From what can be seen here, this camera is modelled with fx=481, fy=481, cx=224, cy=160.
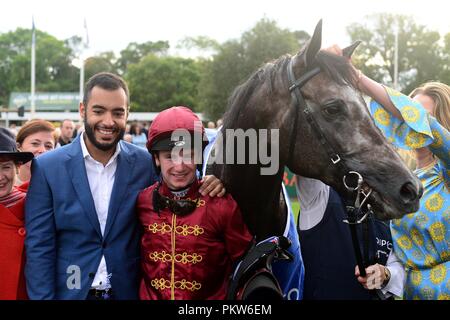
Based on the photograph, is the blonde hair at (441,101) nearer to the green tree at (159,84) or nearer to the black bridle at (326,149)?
the black bridle at (326,149)

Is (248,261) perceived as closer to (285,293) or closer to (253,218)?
(253,218)

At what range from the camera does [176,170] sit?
243 cm

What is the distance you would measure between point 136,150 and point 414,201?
1.50 metres

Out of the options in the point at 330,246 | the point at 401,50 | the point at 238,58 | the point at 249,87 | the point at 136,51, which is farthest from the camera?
the point at 136,51

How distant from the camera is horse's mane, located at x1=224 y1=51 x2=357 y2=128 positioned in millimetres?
2430

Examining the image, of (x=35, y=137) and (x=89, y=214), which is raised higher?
(x=35, y=137)

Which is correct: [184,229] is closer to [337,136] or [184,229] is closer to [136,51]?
[337,136]

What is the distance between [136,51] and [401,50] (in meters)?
42.3

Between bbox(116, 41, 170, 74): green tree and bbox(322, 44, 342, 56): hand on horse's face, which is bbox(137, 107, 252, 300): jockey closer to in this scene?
bbox(322, 44, 342, 56): hand on horse's face

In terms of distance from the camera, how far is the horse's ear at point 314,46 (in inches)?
94.2

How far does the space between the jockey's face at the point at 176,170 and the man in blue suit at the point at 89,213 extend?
0.12 metres

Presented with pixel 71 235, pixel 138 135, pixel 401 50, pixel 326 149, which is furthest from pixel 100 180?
pixel 401 50

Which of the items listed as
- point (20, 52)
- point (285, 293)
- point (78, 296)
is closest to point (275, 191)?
point (285, 293)

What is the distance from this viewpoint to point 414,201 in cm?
216
